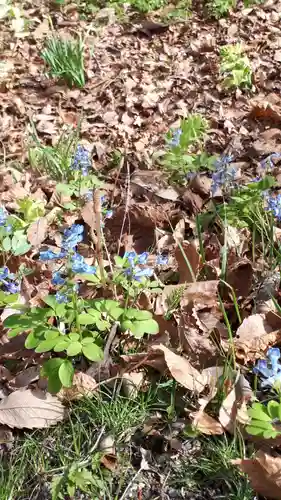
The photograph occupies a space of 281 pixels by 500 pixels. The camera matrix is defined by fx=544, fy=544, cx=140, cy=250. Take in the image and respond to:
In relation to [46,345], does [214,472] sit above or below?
below

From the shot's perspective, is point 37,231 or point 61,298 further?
point 37,231

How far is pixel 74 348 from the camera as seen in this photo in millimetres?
1612

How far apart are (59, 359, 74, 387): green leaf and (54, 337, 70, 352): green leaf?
0.06m

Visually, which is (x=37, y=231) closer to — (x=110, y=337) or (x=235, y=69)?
(x=110, y=337)

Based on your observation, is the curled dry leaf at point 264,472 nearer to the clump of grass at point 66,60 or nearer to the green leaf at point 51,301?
the green leaf at point 51,301

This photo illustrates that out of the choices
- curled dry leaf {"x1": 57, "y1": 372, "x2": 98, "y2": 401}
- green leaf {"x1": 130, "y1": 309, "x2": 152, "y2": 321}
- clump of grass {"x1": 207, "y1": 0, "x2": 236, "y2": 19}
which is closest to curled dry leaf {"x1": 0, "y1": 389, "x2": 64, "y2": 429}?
curled dry leaf {"x1": 57, "y1": 372, "x2": 98, "y2": 401}

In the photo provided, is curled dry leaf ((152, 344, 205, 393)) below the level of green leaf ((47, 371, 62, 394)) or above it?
below

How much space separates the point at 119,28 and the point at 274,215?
2786 mm

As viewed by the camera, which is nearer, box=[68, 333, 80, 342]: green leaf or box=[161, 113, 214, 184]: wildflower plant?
box=[68, 333, 80, 342]: green leaf

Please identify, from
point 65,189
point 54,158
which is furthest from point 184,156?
point 54,158

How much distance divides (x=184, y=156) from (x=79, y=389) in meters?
1.24

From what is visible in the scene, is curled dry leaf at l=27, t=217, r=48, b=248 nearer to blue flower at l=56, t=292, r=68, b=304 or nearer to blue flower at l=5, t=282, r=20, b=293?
blue flower at l=5, t=282, r=20, b=293

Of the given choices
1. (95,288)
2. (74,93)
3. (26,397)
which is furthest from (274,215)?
(74,93)

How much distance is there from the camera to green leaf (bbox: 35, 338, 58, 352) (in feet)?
5.19
